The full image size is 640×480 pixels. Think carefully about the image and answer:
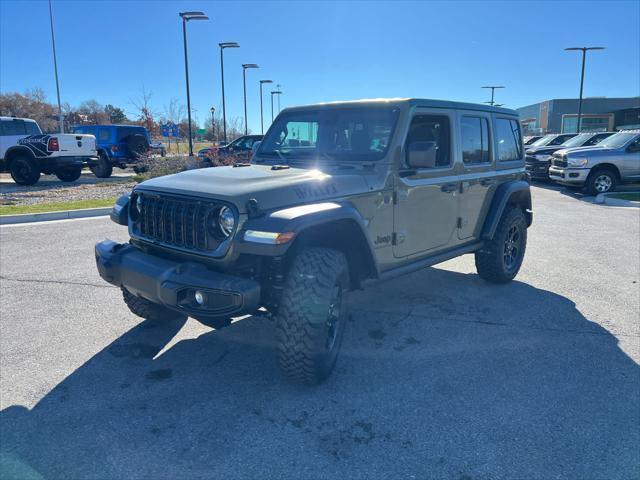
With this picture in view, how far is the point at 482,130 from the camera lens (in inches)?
199

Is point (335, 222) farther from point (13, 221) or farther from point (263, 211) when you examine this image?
point (13, 221)

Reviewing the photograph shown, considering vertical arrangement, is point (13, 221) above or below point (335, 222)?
below

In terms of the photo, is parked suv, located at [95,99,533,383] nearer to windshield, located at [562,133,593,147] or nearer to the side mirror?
the side mirror

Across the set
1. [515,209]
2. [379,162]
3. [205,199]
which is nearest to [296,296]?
[205,199]

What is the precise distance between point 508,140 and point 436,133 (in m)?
1.58

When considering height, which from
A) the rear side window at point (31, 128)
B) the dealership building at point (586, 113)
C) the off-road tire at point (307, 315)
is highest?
the dealership building at point (586, 113)

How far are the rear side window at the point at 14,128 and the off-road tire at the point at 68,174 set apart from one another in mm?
1611

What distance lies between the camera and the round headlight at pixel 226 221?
306 cm

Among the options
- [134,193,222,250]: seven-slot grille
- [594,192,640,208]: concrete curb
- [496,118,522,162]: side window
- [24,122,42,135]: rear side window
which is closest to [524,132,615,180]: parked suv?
[594,192,640,208]: concrete curb

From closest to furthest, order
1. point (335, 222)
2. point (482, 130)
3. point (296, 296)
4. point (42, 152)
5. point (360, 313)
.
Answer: point (296, 296), point (335, 222), point (360, 313), point (482, 130), point (42, 152)

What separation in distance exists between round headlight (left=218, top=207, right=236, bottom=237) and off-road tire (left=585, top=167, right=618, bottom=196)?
42.6 feet

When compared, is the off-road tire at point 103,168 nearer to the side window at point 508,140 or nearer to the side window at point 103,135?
the side window at point 103,135

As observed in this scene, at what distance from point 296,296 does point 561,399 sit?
183 cm

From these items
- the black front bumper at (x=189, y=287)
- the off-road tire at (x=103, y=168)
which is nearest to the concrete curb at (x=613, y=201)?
the black front bumper at (x=189, y=287)
